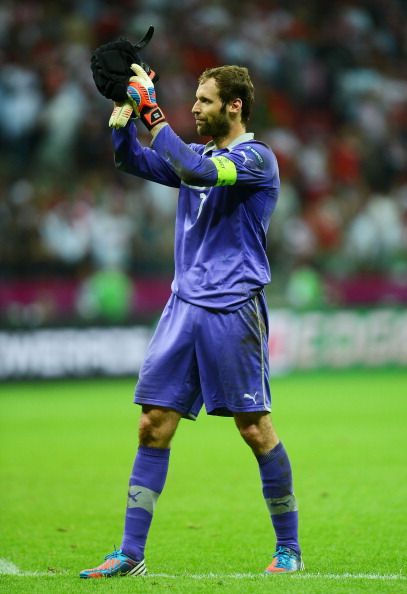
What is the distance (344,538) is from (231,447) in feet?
13.0

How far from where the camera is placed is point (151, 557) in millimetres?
5684

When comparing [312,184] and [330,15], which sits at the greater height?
[330,15]

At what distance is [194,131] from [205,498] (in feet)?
32.5

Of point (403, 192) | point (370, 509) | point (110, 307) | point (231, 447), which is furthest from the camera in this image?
point (403, 192)

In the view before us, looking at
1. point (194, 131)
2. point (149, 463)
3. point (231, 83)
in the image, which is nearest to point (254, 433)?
point (149, 463)

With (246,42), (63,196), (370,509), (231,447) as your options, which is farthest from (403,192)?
(370,509)

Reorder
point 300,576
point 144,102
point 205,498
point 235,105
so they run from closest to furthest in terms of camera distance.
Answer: point 300,576 < point 144,102 < point 235,105 < point 205,498

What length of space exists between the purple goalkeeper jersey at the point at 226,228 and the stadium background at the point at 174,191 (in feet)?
29.1

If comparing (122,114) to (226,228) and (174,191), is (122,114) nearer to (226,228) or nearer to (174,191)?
(226,228)

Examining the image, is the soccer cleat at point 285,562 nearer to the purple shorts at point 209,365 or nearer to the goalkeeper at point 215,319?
the goalkeeper at point 215,319

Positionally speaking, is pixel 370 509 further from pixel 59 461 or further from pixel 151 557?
pixel 59 461

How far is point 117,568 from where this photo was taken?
16.3 feet

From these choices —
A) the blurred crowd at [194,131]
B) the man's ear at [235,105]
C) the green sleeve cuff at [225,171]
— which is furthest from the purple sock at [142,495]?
the blurred crowd at [194,131]

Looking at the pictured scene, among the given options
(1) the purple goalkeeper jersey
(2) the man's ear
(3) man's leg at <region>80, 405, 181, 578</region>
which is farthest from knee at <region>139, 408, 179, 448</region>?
(2) the man's ear
